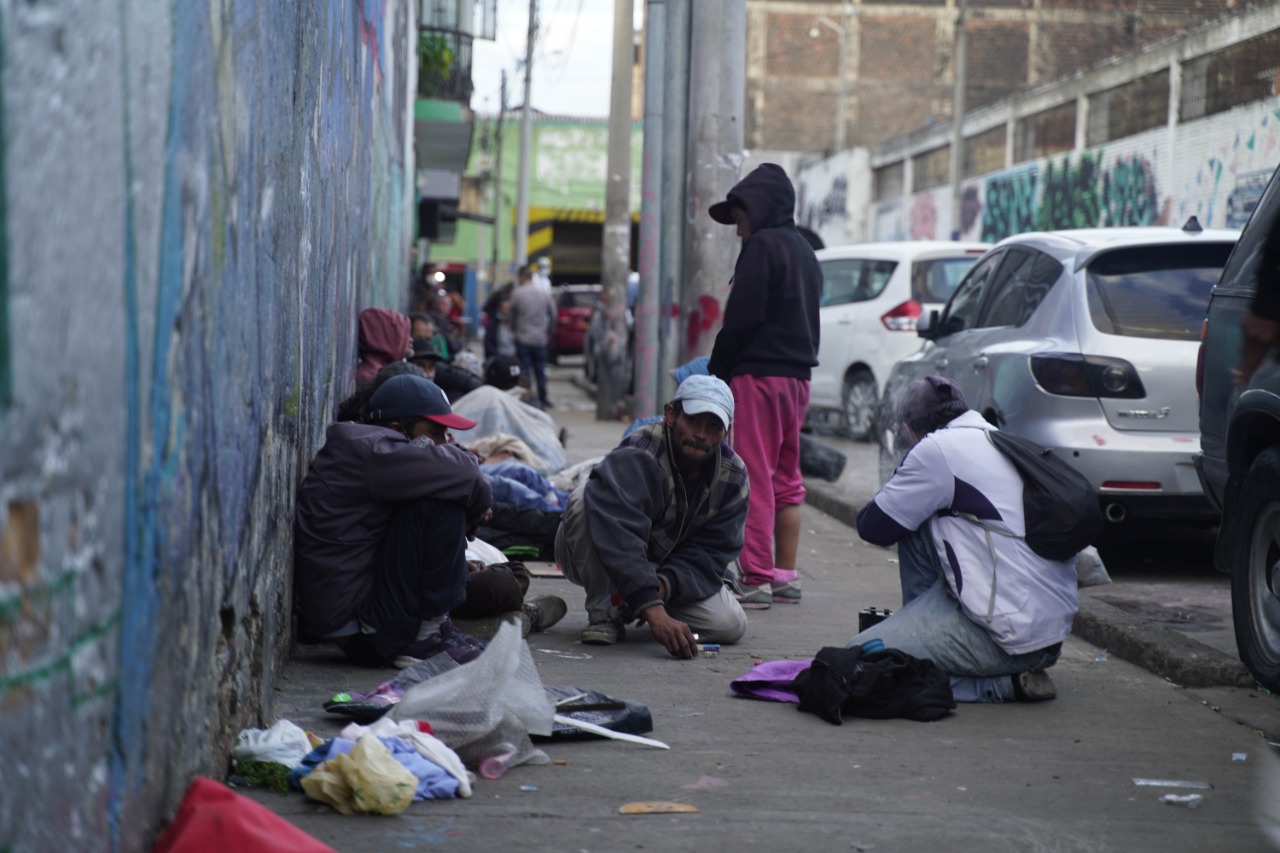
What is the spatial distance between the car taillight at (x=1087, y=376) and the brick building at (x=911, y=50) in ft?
140

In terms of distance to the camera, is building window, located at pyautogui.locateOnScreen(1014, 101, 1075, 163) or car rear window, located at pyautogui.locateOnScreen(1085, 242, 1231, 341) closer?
car rear window, located at pyautogui.locateOnScreen(1085, 242, 1231, 341)

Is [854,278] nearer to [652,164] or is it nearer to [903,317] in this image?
[903,317]

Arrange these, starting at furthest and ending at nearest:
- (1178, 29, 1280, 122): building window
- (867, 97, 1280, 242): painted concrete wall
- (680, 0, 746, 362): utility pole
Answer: (1178, 29, 1280, 122): building window
(867, 97, 1280, 242): painted concrete wall
(680, 0, 746, 362): utility pole

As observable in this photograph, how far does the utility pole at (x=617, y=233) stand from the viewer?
60.3 feet

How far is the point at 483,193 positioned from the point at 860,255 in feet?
131

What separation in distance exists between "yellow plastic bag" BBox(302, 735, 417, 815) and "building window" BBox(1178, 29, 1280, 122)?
21.4 m

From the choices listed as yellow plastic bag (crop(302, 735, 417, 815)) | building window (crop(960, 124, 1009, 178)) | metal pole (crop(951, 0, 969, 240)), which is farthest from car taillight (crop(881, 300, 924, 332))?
building window (crop(960, 124, 1009, 178))

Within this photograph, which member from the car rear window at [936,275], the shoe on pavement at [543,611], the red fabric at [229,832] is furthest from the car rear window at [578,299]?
the red fabric at [229,832]

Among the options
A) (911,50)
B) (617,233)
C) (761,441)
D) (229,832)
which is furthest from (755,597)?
(911,50)

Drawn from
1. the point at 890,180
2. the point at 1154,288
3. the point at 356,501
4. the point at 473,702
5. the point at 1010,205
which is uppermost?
the point at 890,180

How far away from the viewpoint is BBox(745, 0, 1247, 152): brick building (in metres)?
48.5

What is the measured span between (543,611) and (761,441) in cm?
140

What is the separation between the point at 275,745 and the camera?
390 centimetres

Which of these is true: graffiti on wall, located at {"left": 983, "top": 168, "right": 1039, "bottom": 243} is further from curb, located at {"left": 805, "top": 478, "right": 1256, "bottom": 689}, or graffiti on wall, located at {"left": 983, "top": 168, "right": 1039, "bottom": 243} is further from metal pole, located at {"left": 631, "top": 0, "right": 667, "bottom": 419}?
curb, located at {"left": 805, "top": 478, "right": 1256, "bottom": 689}
